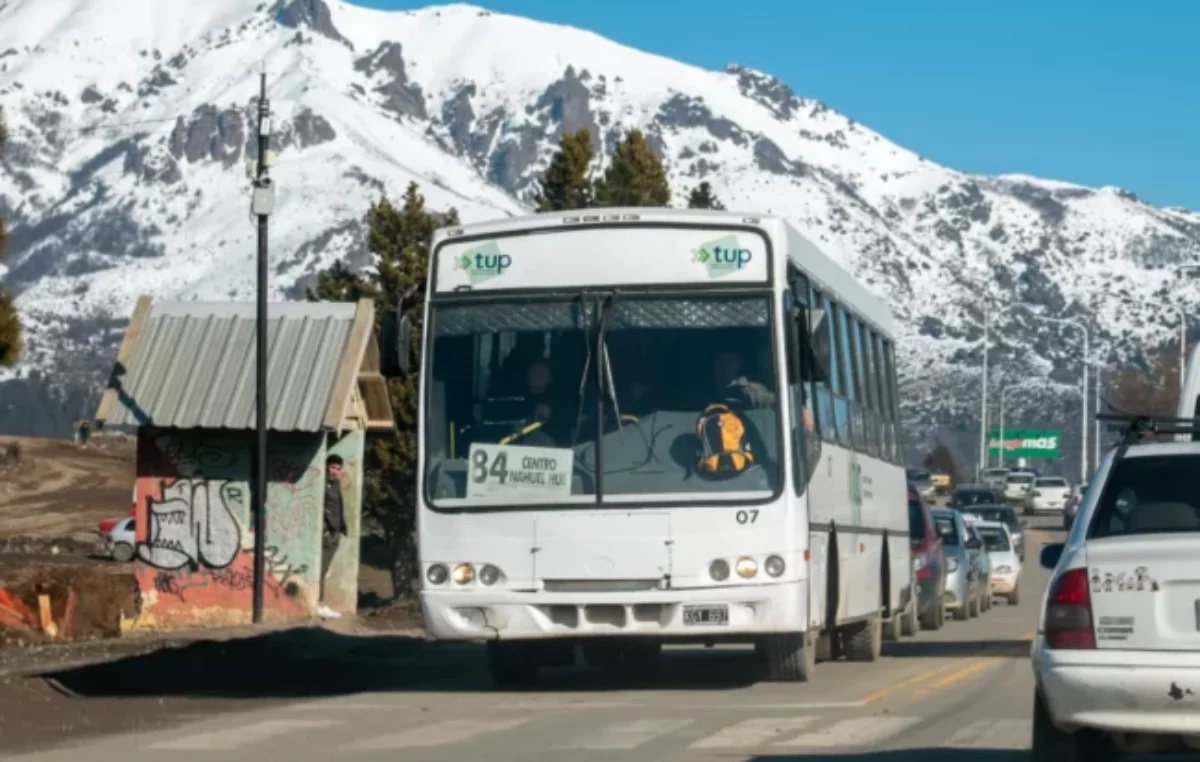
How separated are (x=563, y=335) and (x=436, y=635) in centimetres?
230

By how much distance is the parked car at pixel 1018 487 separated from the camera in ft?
288

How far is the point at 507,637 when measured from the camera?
16734 mm

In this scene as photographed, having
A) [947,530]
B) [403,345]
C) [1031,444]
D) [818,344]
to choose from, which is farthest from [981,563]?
[1031,444]

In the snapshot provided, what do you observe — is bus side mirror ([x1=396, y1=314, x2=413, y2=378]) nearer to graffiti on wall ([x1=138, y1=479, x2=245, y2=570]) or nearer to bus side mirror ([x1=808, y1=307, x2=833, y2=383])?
bus side mirror ([x1=808, y1=307, x2=833, y2=383])

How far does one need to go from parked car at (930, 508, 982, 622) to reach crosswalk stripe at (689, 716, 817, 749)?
51.7 ft

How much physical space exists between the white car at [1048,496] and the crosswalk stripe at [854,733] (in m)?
68.2

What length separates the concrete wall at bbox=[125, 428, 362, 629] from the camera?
28.6 metres

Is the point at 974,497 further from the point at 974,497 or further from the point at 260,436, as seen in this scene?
the point at 260,436

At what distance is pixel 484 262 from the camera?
1752 centimetres

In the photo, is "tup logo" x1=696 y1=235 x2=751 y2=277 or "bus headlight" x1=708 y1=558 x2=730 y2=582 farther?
"tup logo" x1=696 y1=235 x2=751 y2=277

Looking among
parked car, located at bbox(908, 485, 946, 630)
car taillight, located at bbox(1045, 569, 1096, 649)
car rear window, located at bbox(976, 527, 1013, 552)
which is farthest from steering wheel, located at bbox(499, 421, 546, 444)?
car rear window, located at bbox(976, 527, 1013, 552)

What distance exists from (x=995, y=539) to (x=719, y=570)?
79.7 feet

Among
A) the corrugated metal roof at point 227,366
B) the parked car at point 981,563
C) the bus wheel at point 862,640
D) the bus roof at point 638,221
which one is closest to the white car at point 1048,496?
the parked car at point 981,563

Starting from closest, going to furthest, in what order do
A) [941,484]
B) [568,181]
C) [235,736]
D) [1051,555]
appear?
[1051,555]
[235,736]
[568,181]
[941,484]
